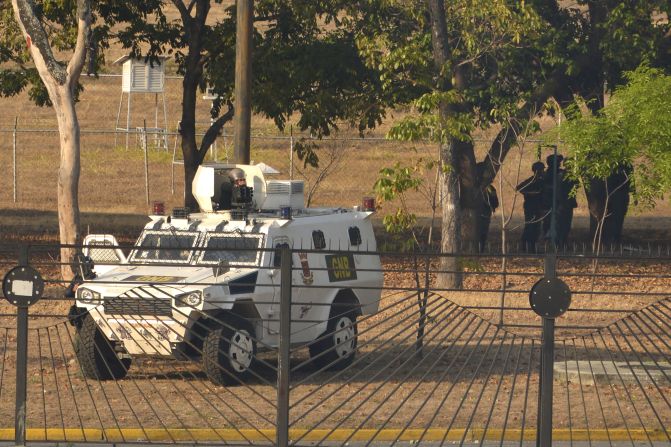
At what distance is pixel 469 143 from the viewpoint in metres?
21.2

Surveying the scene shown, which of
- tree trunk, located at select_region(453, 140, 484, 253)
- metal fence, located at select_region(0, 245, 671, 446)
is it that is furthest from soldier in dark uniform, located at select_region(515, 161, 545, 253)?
metal fence, located at select_region(0, 245, 671, 446)

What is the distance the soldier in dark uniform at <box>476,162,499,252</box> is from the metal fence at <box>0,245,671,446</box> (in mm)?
6805

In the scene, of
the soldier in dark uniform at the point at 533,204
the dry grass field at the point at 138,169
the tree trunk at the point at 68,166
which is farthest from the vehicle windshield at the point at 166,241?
the dry grass field at the point at 138,169

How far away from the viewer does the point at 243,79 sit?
666 inches

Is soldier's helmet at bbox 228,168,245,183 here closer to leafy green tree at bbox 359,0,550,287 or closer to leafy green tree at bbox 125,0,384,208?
leafy green tree at bbox 359,0,550,287

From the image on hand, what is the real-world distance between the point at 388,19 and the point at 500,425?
13.1 metres

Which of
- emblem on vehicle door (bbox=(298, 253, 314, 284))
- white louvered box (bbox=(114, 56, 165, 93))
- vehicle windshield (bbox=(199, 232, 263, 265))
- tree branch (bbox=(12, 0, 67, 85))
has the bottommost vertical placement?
Answer: emblem on vehicle door (bbox=(298, 253, 314, 284))

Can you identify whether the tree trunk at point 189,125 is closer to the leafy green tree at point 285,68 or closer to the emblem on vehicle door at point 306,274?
the leafy green tree at point 285,68

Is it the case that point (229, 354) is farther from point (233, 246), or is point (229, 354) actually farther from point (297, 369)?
point (233, 246)

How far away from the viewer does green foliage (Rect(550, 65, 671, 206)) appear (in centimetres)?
1752

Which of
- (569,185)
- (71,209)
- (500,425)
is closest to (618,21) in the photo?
(569,185)

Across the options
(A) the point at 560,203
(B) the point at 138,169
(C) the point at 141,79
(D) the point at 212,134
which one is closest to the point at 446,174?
(D) the point at 212,134

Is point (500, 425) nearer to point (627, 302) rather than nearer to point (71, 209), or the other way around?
point (627, 302)

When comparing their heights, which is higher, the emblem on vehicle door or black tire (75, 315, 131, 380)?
the emblem on vehicle door
